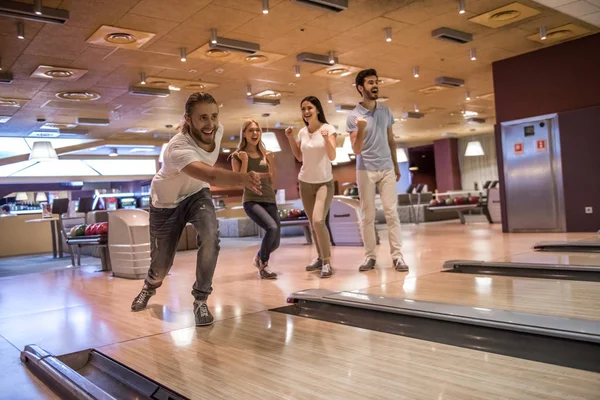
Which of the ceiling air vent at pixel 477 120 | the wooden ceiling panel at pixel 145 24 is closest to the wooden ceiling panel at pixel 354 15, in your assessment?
the wooden ceiling panel at pixel 145 24

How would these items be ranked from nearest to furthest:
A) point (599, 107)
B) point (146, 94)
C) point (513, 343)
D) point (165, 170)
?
point (513, 343) → point (165, 170) → point (599, 107) → point (146, 94)

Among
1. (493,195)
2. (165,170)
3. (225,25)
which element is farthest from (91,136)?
(165,170)

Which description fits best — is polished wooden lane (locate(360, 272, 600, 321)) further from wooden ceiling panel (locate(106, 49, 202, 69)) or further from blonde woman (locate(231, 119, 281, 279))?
wooden ceiling panel (locate(106, 49, 202, 69))

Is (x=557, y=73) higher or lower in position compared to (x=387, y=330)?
higher

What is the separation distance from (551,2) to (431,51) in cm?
207

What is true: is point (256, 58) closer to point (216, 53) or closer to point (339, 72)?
point (216, 53)

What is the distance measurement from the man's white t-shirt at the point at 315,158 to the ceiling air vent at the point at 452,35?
133 inches

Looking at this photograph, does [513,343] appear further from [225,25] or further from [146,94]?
[146,94]

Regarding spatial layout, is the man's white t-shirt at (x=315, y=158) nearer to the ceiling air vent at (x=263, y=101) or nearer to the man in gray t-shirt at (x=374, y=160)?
the man in gray t-shirt at (x=374, y=160)

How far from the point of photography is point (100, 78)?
8.44 metres

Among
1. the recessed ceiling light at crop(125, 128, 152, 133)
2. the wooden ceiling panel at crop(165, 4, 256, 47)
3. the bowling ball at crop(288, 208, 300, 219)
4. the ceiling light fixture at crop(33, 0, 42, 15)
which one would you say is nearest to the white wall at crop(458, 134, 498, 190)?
the recessed ceiling light at crop(125, 128, 152, 133)

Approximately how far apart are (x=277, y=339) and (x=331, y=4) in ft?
14.0

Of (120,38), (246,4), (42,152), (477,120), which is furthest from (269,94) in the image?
(477,120)

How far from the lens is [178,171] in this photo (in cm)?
292
